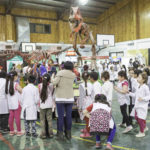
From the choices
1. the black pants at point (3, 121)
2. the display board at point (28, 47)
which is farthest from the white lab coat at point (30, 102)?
the display board at point (28, 47)

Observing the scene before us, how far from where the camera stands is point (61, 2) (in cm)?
1806

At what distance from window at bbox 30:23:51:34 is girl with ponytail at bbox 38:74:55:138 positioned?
53.7 feet

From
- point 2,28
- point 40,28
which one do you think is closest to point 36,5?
point 40,28

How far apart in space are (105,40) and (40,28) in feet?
23.4

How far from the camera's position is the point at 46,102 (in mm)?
3621

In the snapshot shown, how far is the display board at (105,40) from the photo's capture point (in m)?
19.0

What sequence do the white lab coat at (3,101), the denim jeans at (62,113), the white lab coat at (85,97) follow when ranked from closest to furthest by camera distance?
the denim jeans at (62,113), the white lab coat at (85,97), the white lab coat at (3,101)

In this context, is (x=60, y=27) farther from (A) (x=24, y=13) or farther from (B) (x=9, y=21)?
(B) (x=9, y=21)

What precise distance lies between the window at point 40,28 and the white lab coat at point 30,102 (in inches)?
642

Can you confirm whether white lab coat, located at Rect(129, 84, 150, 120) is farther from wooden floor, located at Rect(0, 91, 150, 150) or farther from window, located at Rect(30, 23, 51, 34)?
window, located at Rect(30, 23, 51, 34)

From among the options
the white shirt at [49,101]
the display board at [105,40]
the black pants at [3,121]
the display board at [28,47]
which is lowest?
the black pants at [3,121]

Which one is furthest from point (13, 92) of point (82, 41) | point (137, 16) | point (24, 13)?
point (137, 16)

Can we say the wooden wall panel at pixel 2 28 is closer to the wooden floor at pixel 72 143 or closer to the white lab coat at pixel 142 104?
the wooden floor at pixel 72 143

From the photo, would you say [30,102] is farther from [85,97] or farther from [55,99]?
[85,97]
